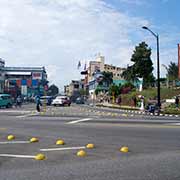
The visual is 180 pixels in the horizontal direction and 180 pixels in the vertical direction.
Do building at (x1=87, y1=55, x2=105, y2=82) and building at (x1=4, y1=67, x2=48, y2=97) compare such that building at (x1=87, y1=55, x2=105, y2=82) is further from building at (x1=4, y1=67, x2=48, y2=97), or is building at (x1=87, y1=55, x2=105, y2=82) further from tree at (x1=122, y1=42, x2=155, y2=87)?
tree at (x1=122, y1=42, x2=155, y2=87)

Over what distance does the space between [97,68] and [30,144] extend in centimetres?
13275

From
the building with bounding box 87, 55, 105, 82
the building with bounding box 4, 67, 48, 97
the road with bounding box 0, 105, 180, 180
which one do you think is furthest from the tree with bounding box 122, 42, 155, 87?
the building with bounding box 87, 55, 105, 82

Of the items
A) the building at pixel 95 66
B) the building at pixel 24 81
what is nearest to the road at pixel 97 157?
the building at pixel 24 81

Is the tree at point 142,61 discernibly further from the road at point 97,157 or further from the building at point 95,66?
the building at point 95,66

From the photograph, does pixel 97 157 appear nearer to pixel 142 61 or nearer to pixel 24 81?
pixel 142 61

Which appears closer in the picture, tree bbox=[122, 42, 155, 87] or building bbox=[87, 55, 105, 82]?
tree bbox=[122, 42, 155, 87]

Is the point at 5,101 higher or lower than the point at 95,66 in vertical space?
lower

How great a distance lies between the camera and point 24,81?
98.3 meters

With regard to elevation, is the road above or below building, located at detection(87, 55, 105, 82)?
below

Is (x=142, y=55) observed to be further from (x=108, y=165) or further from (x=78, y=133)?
(x=108, y=165)

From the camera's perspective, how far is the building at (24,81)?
326ft

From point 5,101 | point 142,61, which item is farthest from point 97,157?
point 142,61

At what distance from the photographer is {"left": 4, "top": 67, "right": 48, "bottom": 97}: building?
99.5 m

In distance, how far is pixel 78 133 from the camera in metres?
13.1
